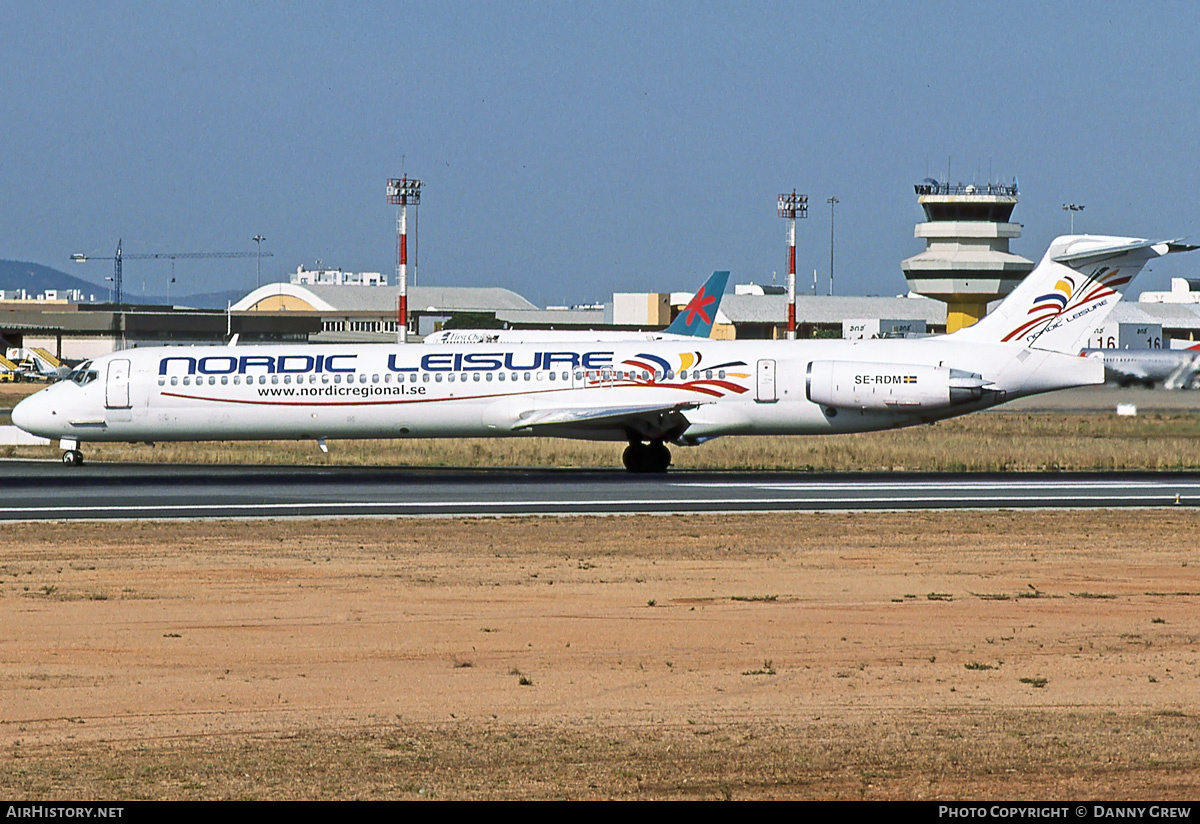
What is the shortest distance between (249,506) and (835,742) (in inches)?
712

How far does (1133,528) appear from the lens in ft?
78.6

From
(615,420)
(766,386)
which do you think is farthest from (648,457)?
(766,386)

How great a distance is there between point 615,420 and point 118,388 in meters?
11.6

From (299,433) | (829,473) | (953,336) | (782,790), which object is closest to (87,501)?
(299,433)

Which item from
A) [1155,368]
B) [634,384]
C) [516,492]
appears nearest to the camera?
[516,492]

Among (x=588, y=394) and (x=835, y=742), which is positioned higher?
(x=588, y=394)

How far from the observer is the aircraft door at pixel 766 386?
3319 cm

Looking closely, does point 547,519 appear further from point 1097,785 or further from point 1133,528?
point 1097,785

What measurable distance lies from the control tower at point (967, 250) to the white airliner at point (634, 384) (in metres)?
74.6

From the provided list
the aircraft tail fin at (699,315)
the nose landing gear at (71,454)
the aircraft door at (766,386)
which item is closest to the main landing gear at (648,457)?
the aircraft door at (766,386)

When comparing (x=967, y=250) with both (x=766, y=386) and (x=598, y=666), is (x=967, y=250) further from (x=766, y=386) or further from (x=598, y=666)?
(x=598, y=666)

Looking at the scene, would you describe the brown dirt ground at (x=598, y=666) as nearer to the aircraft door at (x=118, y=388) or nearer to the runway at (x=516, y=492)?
the runway at (x=516, y=492)

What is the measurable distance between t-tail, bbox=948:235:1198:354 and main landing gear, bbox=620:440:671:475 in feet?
23.1

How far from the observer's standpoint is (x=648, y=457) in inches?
1350
